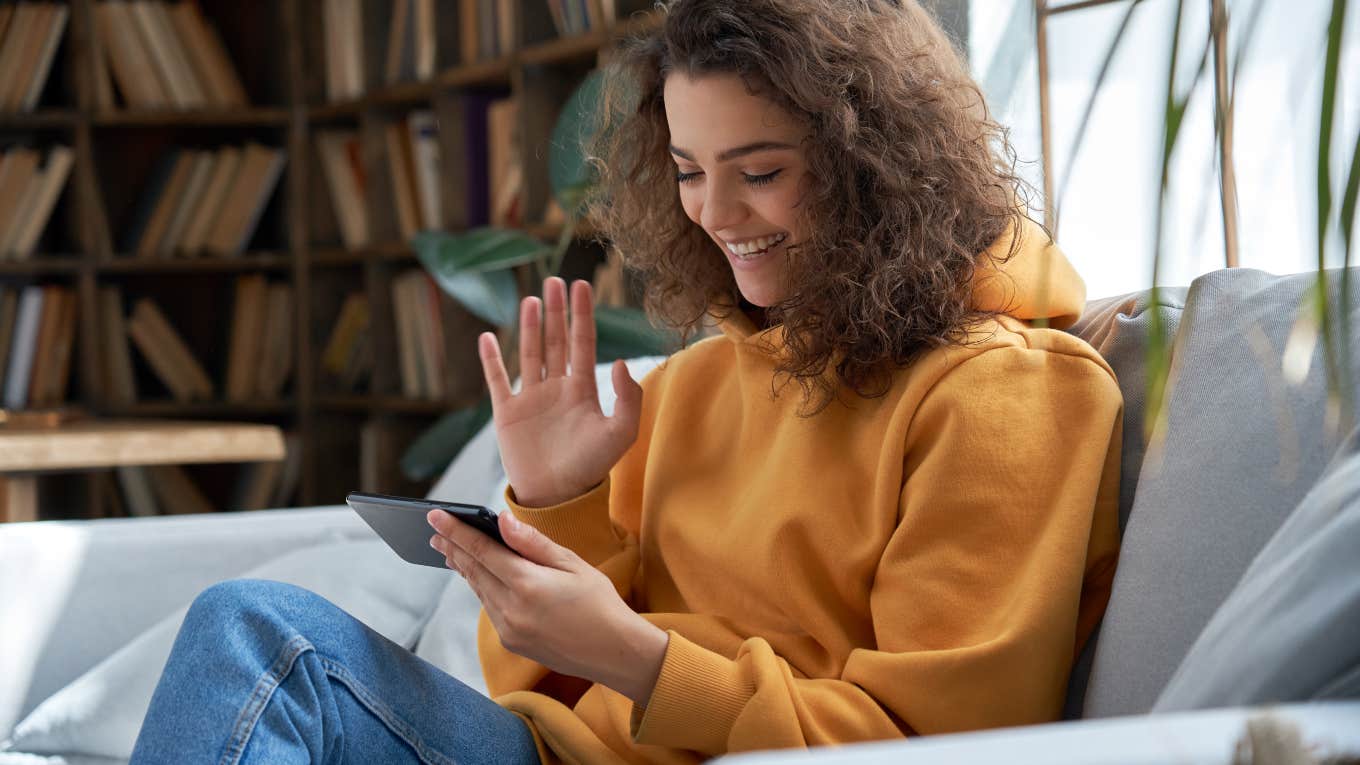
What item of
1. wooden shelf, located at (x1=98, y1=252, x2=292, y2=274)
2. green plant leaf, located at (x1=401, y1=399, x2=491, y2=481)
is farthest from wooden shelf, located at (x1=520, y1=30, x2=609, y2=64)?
wooden shelf, located at (x1=98, y1=252, x2=292, y2=274)

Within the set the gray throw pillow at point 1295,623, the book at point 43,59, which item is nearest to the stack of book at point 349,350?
the book at point 43,59

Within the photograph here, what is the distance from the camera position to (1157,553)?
3.03 ft

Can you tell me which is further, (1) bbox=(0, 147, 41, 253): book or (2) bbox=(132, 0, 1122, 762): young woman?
(1) bbox=(0, 147, 41, 253): book

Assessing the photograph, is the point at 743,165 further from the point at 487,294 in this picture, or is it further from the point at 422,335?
the point at 422,335

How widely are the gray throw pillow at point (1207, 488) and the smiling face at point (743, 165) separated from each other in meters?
0.34

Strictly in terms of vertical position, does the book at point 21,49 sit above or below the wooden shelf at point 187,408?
above

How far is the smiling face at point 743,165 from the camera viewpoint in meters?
1.10

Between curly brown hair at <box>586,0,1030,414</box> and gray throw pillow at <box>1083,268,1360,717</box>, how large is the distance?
190 millimetres

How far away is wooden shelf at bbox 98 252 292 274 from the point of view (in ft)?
11.5

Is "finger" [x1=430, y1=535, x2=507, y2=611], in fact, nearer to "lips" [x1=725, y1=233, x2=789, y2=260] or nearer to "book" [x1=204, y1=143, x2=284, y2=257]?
"lips" [x1=725, y1=233, x2=789, y2=260]

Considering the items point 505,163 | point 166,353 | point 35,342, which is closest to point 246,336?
point 166,353

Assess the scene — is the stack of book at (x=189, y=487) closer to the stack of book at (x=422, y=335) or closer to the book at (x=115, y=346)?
the book at (x=115, y=346)

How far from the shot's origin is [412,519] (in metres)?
1.07

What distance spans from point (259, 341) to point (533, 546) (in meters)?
2.88
